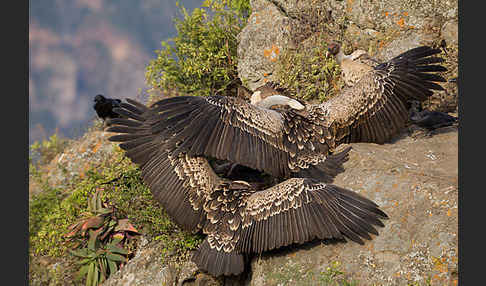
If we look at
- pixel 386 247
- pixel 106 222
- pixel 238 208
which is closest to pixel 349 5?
pixel 238 208

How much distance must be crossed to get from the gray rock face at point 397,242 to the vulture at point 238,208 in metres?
0.18

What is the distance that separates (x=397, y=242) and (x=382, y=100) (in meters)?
2.37

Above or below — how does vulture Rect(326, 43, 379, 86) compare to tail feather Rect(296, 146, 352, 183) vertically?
above

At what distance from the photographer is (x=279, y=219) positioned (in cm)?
352

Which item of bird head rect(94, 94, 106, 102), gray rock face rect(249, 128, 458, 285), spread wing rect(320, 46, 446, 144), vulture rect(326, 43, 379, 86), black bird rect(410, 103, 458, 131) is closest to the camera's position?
gray rock face rect(249, 128, 458, 285)

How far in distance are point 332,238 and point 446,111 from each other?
3.68 m

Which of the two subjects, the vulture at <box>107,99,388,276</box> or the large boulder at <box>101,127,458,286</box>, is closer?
the large boulder at <box>101,127,458,286</box>

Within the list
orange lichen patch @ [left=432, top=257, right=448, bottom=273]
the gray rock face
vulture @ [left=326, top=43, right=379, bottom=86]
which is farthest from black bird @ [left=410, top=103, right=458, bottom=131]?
orange lichen patch @ [left=432, top=257, right=448, bottom=273]

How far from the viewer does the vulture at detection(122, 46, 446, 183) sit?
390 centimetres

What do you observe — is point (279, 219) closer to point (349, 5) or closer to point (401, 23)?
point (401, 23)

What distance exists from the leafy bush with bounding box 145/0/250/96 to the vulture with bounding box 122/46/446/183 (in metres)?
1.91

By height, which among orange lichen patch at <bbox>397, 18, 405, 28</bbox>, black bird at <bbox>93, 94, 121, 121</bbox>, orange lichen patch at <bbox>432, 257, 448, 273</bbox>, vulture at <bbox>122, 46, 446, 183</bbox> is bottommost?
orange lichen patch at <bbox>432, 257, 448, 273</bbox>

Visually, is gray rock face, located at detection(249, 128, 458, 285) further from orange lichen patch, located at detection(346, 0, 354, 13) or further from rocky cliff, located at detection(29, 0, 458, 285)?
orange lichen patch, located at detection(346, 0, 354, 13)

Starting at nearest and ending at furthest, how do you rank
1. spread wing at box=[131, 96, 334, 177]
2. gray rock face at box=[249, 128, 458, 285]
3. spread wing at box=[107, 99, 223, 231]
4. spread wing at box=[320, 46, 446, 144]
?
gray rock face at box=[249, 128, 458, 285] → spread wing at box=[131, 96, 334, 177] → spread wing at box=[107, 99, 223, 231] → spread wing at box=[320, 46, 446, 144]
